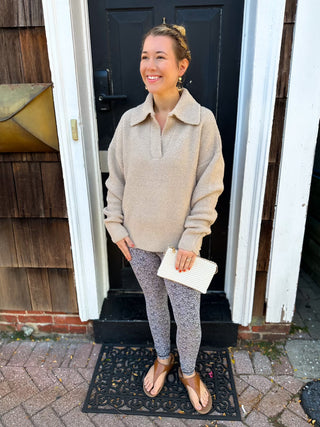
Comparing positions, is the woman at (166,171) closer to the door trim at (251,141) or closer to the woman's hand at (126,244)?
the woman's hand at (126,244)

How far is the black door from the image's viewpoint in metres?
1.74

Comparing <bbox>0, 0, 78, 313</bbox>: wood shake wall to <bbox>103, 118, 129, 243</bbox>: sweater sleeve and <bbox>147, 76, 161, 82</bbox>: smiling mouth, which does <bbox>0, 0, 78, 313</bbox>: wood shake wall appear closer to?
<bbox>103, 118, 129, 243</bbox>: sweater sleeve

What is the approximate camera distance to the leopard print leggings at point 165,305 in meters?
1.49

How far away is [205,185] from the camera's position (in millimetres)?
1330

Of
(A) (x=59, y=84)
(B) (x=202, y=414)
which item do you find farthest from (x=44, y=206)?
(B) (x=202, y=414)

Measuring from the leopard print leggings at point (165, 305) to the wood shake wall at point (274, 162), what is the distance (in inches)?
24.0

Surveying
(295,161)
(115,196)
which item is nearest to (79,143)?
(115,196)

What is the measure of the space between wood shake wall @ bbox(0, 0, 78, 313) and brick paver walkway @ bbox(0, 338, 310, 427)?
29cm

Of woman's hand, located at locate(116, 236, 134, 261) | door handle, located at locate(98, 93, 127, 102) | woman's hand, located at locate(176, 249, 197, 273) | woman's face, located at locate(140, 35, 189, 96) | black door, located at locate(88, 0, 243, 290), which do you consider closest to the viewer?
woman's face, located at locate(140, 35, 189, 96)

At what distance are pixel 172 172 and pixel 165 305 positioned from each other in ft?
2.55

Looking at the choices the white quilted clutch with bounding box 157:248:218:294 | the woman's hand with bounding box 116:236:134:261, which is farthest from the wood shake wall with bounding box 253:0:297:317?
the woman's hand with bounding box 116:236:134:261

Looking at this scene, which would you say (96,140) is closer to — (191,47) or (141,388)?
(191,47)

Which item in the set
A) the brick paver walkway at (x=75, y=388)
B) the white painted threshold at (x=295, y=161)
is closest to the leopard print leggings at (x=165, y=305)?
the brick paver walkway at (x=75, y=388)

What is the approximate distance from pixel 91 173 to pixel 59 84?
526 millimetres
